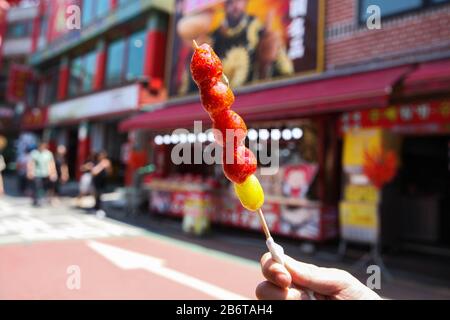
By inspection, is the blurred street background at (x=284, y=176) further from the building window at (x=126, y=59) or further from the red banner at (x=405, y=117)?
the building window at (x=126, y=59)

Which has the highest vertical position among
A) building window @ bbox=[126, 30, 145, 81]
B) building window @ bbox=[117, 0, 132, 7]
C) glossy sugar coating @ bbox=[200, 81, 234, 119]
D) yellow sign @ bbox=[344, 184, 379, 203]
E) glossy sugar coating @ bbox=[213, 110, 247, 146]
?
building window @ bbox=[117, 0, 132, 7]

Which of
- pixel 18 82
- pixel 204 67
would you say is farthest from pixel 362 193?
pixel 18 82

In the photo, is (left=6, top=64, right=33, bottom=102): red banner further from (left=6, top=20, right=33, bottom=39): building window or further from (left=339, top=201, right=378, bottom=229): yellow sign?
(left=339, top=201, right=378, bottom=229): yellow sign

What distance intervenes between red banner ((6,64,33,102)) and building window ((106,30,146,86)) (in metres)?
10.7

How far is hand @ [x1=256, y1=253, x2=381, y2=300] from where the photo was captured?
1401mm

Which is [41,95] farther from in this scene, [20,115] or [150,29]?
[150,29]

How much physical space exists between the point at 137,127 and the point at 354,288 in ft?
33.6

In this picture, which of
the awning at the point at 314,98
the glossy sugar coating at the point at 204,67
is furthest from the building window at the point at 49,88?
the glossy sugar coating at the point at 204,67

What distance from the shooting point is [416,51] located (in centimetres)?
649

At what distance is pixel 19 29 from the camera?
103 ft

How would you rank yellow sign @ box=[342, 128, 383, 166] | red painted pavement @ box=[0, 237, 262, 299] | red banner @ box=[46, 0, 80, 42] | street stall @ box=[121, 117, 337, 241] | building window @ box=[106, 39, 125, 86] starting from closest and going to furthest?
red painted pavement @ box=[0, 237, 262, 299], yellow sign @ box=[342, 128, 383, 166], street stall @ box=[121, 117, 337, 241], building window @ box=[106, 39, 125, 86], red banner @ box=[46, 0, 80, 42]

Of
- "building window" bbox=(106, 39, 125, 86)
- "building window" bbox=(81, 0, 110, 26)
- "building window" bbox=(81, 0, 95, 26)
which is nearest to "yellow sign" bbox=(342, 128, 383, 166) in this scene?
"building window" bbox=(106, 39, 125, 86)

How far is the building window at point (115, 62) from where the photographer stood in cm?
1630

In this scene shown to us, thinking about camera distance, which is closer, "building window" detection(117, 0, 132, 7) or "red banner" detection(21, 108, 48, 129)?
"building window" detection(117, 0, 132, 7)
